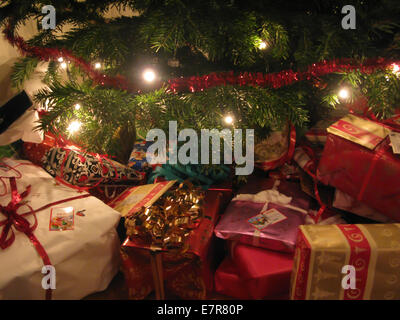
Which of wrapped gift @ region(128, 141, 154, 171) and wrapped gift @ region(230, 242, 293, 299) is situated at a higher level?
wrapped gift @ region(128, 141, 154, 171)

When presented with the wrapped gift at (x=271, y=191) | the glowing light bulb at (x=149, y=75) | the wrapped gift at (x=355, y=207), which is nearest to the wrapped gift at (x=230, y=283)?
the wrapped gift at (x=271, y=191)

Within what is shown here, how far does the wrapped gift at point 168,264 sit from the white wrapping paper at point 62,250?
0.25ft

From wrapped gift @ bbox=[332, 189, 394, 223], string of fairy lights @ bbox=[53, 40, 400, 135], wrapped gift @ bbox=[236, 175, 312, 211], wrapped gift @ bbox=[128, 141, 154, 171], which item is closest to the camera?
string of fairy lights @ bbox=[53, 40, 400, 135]

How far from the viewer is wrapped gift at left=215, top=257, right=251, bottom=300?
0.87 metres

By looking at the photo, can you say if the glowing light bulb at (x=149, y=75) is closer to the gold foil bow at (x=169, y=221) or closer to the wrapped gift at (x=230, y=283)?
the gold foil bow at (x=169, y=221)

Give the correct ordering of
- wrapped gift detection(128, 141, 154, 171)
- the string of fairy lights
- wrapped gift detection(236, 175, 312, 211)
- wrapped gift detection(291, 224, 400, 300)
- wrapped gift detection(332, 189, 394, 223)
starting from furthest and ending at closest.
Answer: wrapped gift detection(128, 141, 154, 171) < wrapped gift detection(236, 175, 312, 211) < wrapped gift detection(332, 189, 394, 223) < the string of fairy lights < wrapped gift detection(291, 224, 400, 300)

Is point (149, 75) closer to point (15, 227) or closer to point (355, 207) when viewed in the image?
point (15, 227)

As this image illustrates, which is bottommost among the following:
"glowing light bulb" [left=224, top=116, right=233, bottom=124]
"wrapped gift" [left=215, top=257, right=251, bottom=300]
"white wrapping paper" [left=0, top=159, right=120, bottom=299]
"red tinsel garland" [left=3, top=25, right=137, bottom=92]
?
"wrapped gift" [left=215, top=257, right=251, bottom=300]

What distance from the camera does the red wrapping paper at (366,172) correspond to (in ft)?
2.64

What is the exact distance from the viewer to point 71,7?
2.74 feet

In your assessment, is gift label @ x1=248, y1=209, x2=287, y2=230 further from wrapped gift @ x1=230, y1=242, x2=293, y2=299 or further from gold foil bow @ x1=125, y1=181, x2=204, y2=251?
gold foil bow @ x1=125, y1=181, x2=204, y2=251

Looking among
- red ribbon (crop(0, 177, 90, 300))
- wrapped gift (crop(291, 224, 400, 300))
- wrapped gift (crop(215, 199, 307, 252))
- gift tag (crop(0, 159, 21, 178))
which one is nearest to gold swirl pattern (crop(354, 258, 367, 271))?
wrapped gift (crop(291, 224, 400, 300))

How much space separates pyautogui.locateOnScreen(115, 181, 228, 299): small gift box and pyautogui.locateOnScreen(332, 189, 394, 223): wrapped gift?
0.42 meters

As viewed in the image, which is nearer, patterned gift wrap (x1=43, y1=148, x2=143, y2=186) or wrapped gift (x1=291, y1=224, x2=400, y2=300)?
wrapped gift (x1=291, y1=224, x2=400, y2=300)
